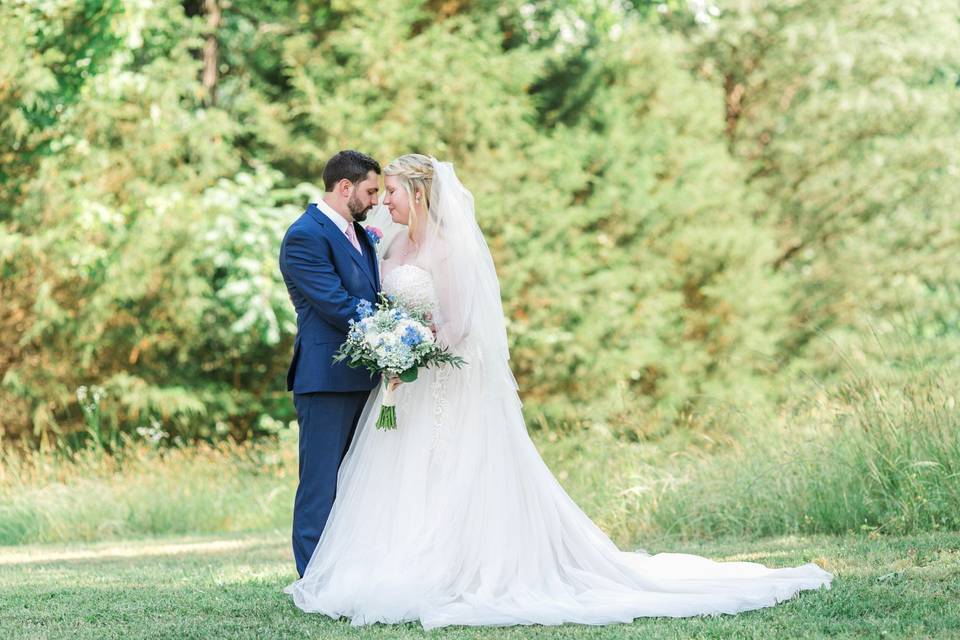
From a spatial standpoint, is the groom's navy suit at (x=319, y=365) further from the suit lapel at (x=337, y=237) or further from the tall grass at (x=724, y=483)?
the tall grass at (x=724, y=483)

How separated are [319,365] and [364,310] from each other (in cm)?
38

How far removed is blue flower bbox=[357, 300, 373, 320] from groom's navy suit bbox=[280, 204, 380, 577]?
0.17 ft

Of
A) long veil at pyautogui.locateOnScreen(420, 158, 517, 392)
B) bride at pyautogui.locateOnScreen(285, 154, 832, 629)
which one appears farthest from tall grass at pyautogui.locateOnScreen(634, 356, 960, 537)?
long veil at pyautogui.locateOnScreen(420, 158, 517, 392)

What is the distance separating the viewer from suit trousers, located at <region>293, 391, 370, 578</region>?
5734 mm

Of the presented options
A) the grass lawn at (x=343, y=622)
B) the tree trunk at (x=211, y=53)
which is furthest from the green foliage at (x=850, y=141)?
the grass lawn at (x=343, y=622)

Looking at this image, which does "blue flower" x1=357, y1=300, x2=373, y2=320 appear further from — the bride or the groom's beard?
the groom's beard

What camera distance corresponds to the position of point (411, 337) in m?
5.41

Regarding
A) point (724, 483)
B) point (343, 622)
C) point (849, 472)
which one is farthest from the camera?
point (724, 483)

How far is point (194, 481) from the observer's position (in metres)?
11.1

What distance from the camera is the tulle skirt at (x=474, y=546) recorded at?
516 centimetres

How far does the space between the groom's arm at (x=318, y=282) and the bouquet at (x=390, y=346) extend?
7cm

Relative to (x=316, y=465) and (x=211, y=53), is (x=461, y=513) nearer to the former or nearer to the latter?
(x=316, y=465)

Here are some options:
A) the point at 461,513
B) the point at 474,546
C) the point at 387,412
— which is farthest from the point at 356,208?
the point at 474,546

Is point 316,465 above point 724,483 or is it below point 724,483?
above
